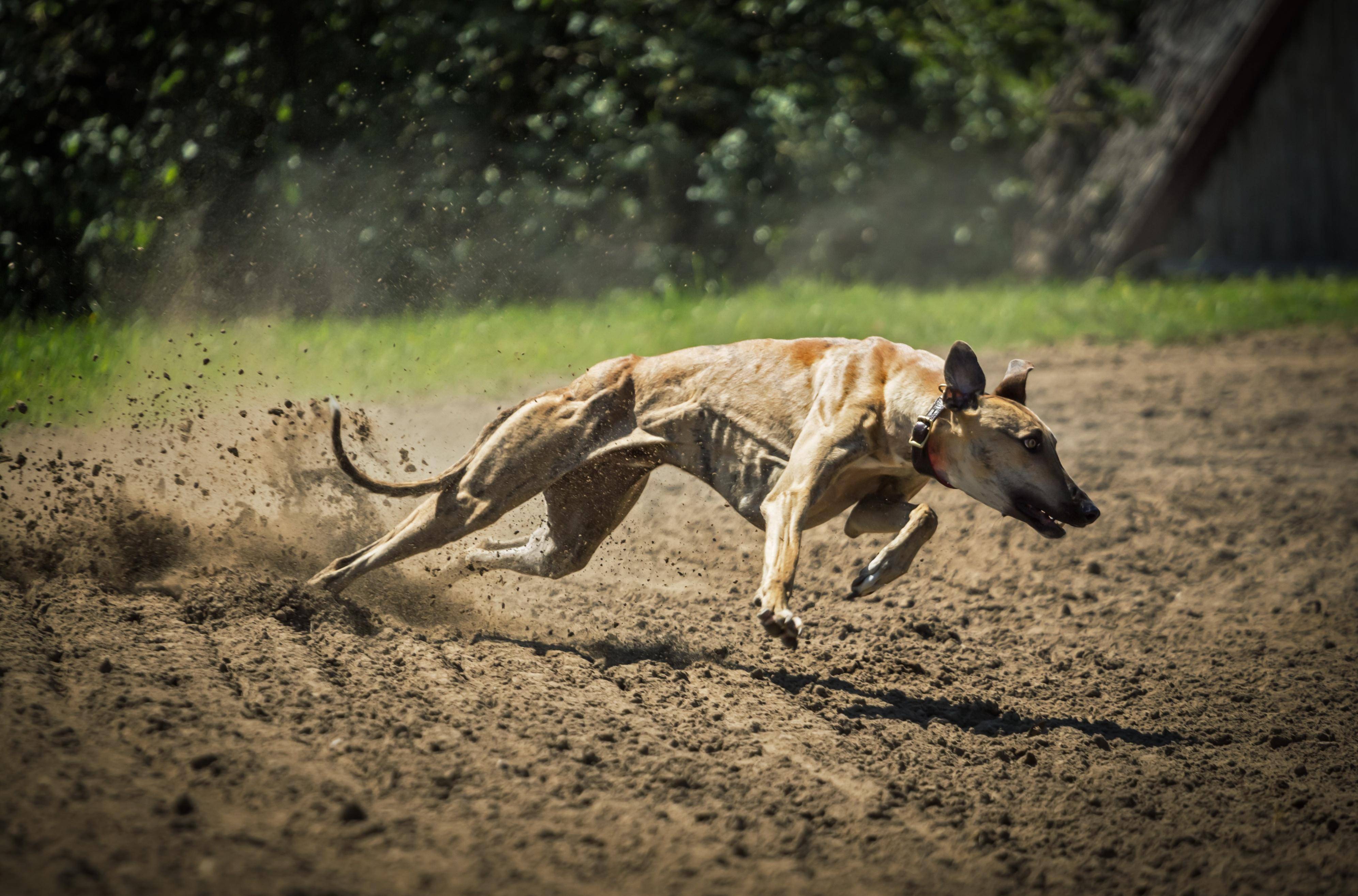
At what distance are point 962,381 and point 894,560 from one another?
2.50ft

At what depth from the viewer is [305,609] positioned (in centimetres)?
507

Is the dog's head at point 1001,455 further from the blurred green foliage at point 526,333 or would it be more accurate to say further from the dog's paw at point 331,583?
the blurred green foliage at point 526,333

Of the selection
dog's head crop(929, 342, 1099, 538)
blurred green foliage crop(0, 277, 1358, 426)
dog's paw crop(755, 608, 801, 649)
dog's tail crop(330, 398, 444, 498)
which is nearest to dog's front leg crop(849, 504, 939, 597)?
dog's head crop(929, 342, 1099, 538)

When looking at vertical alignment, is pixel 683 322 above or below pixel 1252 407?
above

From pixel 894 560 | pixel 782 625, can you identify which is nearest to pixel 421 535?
pixel 782 625

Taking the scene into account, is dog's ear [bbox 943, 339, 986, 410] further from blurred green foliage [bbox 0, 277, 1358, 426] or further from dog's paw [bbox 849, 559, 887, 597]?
blurred green foliage [bbox 0, 277, 1358, 426]

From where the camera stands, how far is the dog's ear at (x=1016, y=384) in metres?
4.52

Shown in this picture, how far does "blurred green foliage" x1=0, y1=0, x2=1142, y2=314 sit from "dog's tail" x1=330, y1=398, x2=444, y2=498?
5513 millimetres

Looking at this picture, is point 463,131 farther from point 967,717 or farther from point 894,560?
point 967,717

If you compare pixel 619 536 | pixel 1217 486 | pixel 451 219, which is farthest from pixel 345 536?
pixel 451 219

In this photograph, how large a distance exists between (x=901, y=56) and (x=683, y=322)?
4.52 metres

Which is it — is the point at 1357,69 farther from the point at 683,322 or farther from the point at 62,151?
the point at 62,151

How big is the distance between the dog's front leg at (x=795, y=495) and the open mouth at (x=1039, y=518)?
67 centimetres

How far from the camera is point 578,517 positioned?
5512 mm
